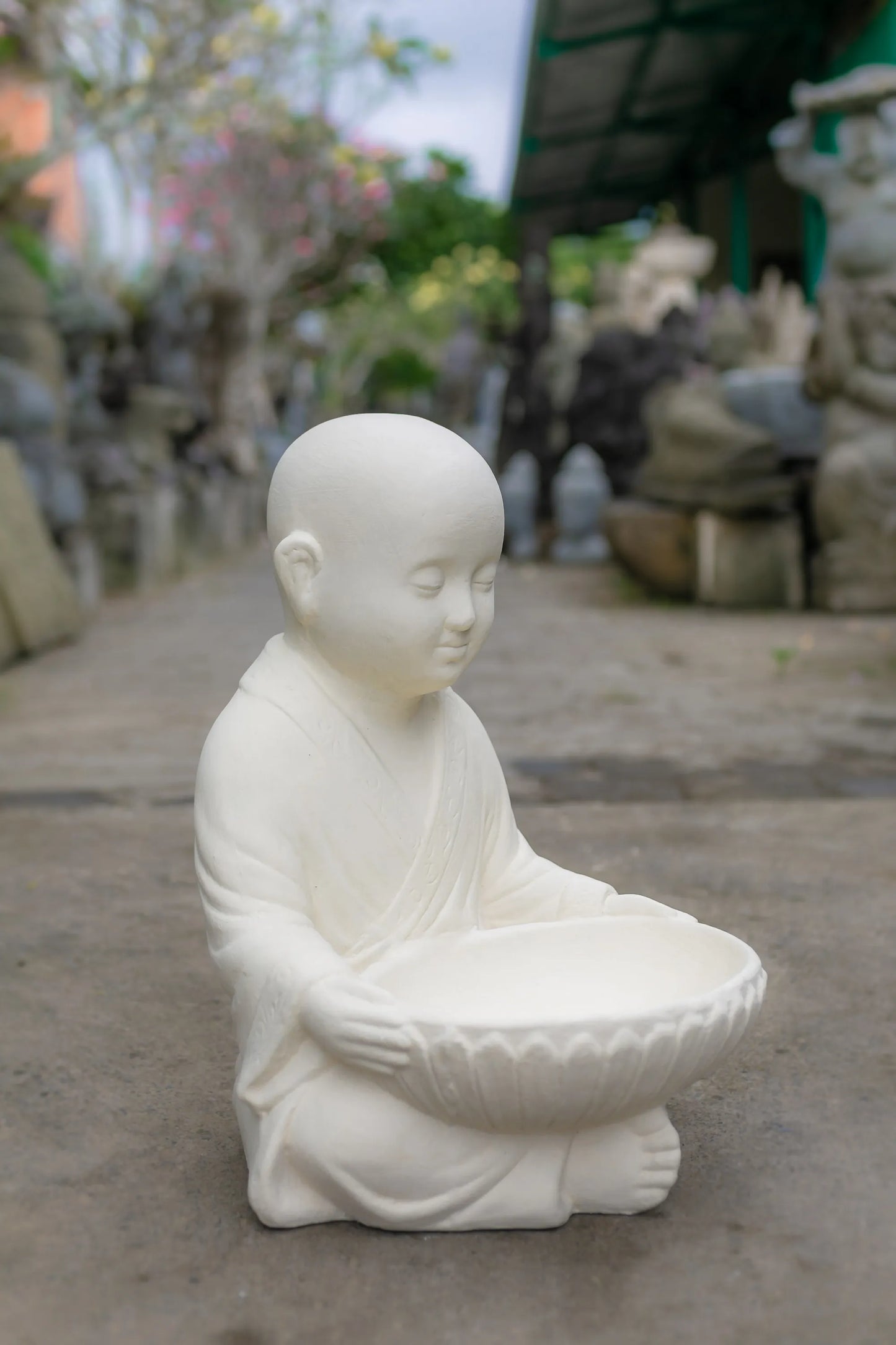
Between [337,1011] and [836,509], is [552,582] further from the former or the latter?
[337,1011]

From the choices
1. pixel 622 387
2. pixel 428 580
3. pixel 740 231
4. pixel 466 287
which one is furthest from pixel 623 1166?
pixel 466 287

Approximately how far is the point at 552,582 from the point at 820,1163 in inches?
360

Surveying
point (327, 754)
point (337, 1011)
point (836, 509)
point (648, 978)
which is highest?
point (327, 754)

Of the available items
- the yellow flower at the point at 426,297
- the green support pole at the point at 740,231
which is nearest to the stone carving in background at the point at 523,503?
the green support pole at the point at 740,231

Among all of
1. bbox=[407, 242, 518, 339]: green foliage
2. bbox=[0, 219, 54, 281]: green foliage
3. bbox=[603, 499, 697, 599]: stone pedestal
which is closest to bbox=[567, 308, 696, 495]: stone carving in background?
bbox=[603, 499, 697, 599]: stone pedestal

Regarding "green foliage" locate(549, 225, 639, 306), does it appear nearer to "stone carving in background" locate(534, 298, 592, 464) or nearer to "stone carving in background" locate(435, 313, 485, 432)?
"stone carving in background" locate(534, 298, 592, 464)

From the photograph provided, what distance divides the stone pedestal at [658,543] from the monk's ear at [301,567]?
731cm

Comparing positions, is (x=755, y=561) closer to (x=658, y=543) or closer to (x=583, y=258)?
(x=658, y=543)

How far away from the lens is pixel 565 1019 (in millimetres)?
1833

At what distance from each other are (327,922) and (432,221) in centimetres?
2506

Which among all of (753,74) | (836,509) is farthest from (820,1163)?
(753,74)

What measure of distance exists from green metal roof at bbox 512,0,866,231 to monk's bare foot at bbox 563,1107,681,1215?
12284mm

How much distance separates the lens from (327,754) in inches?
83.6

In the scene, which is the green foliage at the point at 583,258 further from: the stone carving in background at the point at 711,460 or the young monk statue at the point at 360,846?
the young monk statue at the point at 360,846
